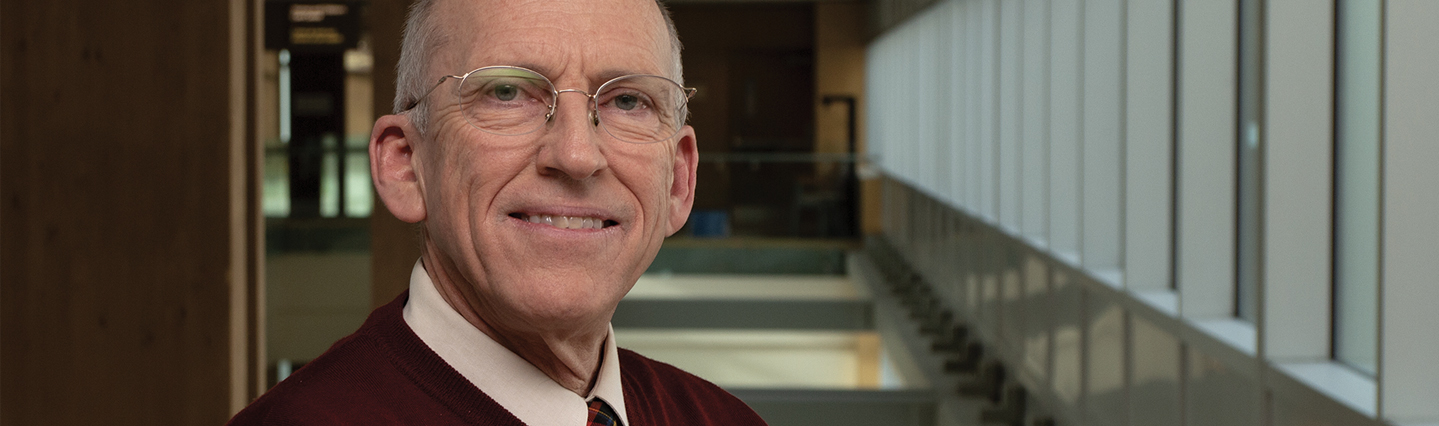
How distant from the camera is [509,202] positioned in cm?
115

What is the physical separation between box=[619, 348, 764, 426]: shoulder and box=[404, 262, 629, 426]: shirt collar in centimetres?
14

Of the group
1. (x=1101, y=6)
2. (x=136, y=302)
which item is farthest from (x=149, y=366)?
(x=1101, y=6)

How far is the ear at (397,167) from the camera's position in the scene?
1.24 m

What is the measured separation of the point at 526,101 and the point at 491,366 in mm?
249

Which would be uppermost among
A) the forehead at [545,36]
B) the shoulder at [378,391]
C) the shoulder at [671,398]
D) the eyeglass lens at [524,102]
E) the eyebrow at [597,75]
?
the forehead at [545,36]

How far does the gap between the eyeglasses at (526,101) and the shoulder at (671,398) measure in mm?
339

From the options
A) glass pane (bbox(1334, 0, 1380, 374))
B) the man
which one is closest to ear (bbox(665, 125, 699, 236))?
the man

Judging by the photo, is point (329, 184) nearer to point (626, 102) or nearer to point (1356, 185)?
point (1356, 185)

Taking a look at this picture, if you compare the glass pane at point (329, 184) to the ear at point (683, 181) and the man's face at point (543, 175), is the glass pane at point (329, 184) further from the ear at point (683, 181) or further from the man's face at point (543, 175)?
the man's face at point (543, 175)

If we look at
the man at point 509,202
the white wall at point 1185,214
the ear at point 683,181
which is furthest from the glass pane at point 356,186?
the man at point 509,202

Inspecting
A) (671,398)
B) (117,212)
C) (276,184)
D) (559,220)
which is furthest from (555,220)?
(276,184)

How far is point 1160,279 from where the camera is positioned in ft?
16.5

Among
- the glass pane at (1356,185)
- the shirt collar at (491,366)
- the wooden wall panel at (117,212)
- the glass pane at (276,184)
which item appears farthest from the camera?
the glass pane at (276,184)

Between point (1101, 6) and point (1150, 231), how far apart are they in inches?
43.4
